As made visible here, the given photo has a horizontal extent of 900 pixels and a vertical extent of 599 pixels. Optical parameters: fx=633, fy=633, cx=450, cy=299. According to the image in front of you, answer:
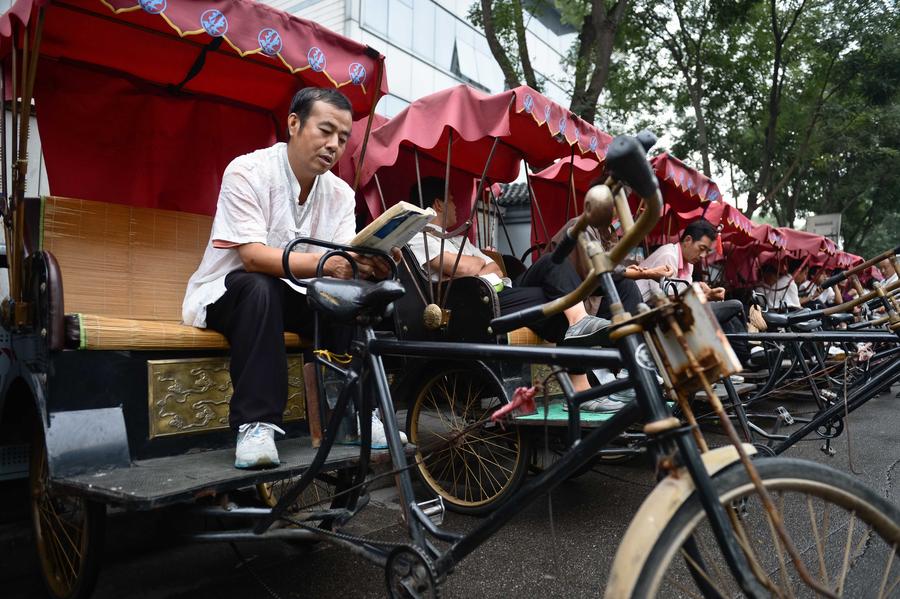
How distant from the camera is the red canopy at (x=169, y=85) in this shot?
2793mm

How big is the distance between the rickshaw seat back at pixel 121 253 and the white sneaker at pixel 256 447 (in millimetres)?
589

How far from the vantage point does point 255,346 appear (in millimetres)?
2234

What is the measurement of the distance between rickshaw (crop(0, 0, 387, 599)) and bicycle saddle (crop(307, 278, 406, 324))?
0.45 meters

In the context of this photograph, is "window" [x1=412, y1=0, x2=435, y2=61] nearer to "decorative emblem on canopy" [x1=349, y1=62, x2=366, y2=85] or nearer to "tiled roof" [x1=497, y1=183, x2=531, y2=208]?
"tiled roof" [x1=497, y1=183, x2=531, y2=208]

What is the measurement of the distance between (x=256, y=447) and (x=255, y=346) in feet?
1.17

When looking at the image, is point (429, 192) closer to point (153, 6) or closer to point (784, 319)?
point (153, 6)

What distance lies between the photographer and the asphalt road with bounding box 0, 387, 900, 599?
2420mm

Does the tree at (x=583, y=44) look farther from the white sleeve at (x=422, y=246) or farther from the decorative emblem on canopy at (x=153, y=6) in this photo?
the decorative emblem on canopy at (x=153, y=6)

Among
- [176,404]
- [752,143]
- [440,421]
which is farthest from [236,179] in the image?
[752,143]

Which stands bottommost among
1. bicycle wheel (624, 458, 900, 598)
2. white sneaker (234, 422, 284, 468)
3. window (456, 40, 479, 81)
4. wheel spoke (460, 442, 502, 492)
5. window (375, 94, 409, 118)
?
wheel spoke (460, 442, 502, 492)

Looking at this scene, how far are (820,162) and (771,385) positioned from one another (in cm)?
1252

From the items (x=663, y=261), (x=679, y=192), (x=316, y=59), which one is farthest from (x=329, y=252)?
(x=679, y=192)

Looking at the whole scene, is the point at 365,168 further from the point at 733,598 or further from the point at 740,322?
the point at 740,322

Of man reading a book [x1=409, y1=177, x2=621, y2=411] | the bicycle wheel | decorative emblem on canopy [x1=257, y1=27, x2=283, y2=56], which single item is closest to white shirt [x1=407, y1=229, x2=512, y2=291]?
man reading a book [x1=409, y1=177, x2=621, y2=411]
